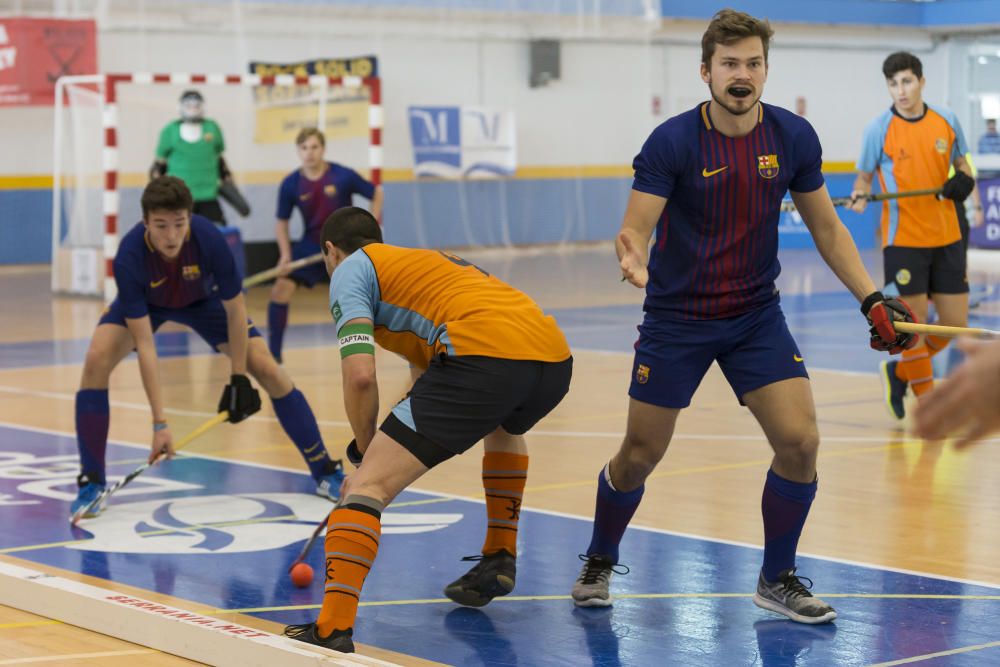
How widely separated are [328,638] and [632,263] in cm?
137

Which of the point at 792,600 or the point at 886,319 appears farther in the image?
the point at 792,600

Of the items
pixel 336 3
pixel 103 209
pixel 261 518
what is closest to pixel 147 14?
pixel 336 3

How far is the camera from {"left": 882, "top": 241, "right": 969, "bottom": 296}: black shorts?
8797mm

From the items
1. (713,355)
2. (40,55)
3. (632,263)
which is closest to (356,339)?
(632,263)

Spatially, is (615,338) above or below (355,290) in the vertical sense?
below

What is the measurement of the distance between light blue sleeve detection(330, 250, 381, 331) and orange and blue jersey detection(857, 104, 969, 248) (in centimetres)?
469

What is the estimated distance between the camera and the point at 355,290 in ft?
15.8

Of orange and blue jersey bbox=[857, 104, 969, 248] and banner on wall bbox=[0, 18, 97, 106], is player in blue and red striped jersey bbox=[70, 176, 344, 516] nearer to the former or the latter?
orange and blue jersey bbox=[857, 104, 969, 248]

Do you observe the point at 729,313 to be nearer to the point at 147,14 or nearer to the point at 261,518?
the point at 261,518

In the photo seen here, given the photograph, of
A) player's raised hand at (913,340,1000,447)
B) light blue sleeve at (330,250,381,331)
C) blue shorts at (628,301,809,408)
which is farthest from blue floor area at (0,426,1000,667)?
player's raised hand at (913,340,1000,447)

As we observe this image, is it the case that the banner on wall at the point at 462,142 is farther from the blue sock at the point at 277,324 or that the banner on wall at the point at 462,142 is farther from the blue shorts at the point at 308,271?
the blue sock at the point at 277,324

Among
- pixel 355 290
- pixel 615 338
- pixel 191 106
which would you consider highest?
pixel 191 106

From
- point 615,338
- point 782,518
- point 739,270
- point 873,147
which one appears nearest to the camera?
point 739,270

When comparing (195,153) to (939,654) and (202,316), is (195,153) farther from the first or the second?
(939,654)
